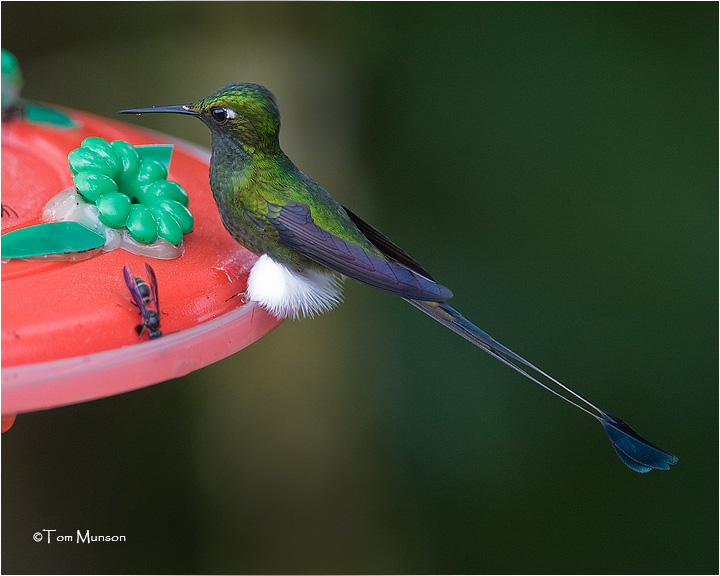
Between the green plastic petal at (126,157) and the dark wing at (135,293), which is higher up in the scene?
the green plastic petal at (126,157)

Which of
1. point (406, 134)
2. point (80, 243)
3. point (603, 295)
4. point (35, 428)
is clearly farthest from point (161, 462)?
point (80, 243)

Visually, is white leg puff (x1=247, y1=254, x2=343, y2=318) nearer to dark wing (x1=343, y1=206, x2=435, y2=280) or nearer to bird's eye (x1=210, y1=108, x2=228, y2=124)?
dark wing (x1=343, y1=206, x2=435, y2=280)

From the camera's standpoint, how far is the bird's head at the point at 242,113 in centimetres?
197

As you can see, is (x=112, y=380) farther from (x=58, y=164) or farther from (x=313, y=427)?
(x=313, y=427)

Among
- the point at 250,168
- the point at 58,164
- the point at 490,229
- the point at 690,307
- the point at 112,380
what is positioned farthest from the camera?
the point at 490,229

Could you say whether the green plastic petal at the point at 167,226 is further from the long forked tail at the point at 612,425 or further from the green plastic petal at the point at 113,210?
the long forked tail at the point at 612,425

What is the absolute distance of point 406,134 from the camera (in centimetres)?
430

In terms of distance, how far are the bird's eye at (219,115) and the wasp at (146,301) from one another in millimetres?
478

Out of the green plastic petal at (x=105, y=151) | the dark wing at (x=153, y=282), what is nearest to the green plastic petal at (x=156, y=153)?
the green plastic petal at (x=105, y=151)

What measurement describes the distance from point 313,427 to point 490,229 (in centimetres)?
162

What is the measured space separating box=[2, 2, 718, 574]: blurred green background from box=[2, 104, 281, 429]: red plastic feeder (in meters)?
2.18

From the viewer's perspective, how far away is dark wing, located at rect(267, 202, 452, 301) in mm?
1933

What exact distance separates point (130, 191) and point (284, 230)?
45cm

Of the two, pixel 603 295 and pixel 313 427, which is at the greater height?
pixel 603 295
